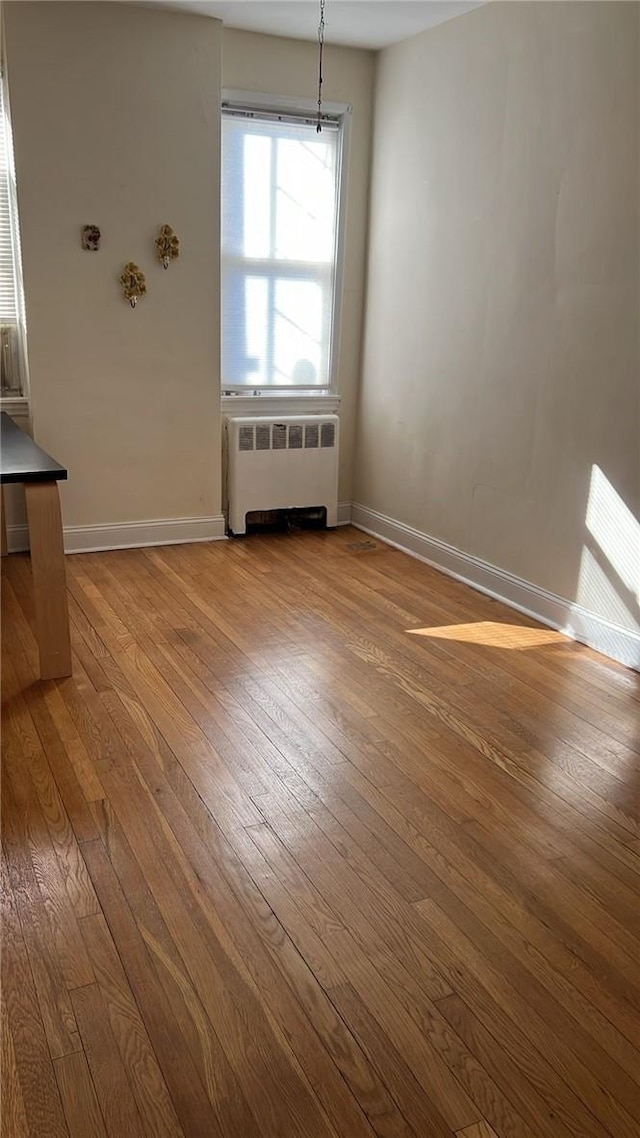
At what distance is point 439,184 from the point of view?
4438 mm

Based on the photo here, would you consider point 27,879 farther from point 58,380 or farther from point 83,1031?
point 58,380

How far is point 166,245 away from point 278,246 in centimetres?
71

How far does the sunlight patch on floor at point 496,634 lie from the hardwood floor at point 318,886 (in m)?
0.03

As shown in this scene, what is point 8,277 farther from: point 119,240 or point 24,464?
point 24,464

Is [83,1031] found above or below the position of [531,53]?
below

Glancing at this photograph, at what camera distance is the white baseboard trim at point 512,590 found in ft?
11.7

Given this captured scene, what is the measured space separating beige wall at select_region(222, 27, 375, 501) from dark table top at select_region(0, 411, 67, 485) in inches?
91.5

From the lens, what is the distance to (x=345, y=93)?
4883 millimetres

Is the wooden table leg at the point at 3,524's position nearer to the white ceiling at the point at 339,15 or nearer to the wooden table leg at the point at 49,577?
the wooden table leg at the point at 49,577

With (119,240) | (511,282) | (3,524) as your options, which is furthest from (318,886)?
(119,240)

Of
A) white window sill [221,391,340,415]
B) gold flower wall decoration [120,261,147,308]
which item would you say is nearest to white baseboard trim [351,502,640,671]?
white window sill [221,391,340,415]

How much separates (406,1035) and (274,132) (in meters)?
4.51

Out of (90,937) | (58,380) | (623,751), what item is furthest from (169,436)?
(90,937)

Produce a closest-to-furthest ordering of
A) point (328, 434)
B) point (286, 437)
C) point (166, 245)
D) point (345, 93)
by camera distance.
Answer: point (166, 245)
point (345, 93)
point (286, 437)
point (328, 434)
